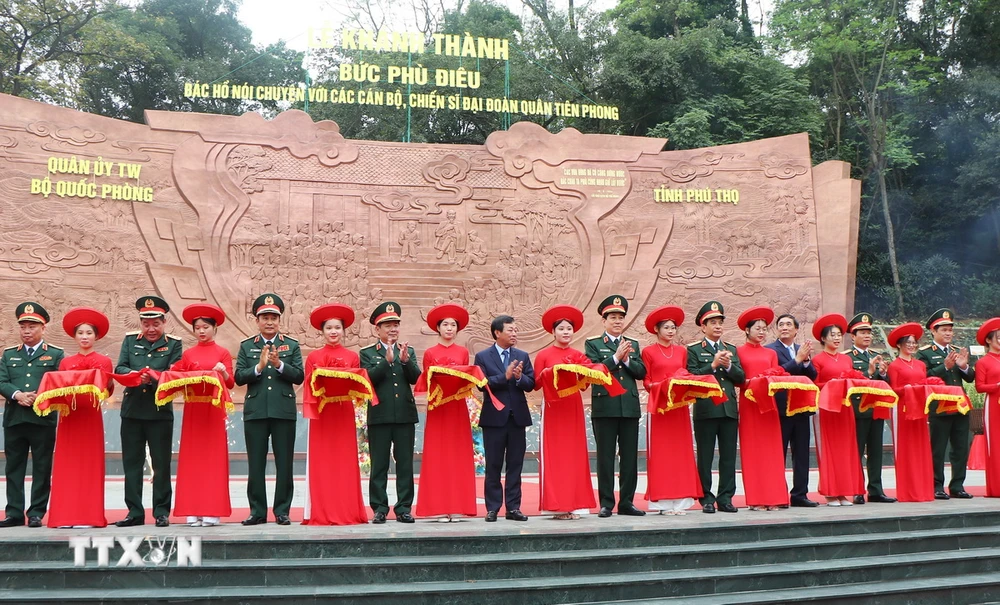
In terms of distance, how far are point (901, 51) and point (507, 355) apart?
54.9 ft

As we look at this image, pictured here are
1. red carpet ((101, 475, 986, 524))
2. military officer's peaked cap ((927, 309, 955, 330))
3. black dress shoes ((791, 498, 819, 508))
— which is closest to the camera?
red carpet ((101, 475, 986, 524))

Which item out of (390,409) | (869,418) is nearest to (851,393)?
(869,418)

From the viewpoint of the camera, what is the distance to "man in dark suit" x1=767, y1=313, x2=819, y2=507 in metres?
6.24

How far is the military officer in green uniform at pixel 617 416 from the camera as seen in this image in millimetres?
5809

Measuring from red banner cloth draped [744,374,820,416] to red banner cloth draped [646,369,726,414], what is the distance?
0.86ft

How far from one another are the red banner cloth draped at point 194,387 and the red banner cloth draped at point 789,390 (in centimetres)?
360

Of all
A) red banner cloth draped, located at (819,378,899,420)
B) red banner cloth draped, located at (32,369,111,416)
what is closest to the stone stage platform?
red banner cloth draped, located at (32,369,111,416)

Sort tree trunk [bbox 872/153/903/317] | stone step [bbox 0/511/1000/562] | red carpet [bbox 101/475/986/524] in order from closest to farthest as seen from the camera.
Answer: stone step [bbox 0/511/1000/562], red carpet [bbox 101/475/986/524], tree trunk [bbox 872/153/903/317]

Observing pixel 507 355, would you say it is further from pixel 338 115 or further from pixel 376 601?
pixel 338 115

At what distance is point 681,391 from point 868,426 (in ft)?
5.98

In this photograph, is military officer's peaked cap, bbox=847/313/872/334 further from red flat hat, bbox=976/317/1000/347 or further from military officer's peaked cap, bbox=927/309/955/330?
red flat hat, bbox=976/317/1000/347

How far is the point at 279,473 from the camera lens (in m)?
5.45

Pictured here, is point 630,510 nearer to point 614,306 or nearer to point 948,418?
point 614,306

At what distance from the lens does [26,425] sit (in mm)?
5426
